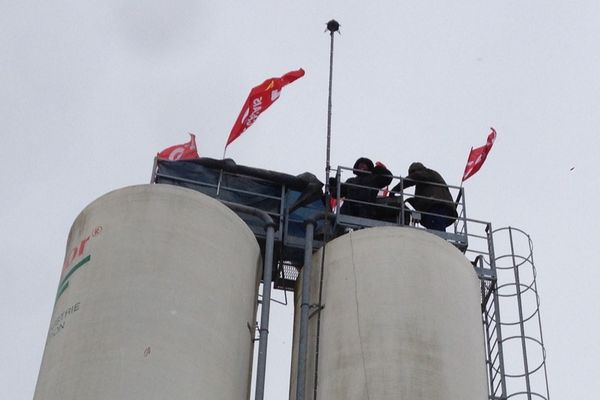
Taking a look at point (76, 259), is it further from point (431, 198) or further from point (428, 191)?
point (428, 191)

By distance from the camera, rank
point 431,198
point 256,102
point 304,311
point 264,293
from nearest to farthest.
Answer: point 304,311 < point 264,293 < point 431,198 < point 256,102

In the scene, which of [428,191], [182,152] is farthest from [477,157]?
[182,152]

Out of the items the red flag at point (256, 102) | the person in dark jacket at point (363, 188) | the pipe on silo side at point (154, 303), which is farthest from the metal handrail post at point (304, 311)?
the red flag at point (256, 102)

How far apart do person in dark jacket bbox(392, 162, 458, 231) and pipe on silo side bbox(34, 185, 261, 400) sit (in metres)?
4.40

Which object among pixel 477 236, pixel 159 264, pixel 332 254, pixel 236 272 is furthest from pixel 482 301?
pixel 159 264

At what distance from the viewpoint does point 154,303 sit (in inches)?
699

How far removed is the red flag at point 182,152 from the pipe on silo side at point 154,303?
447 cm

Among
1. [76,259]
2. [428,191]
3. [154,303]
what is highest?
[428,191]

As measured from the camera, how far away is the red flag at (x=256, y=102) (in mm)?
23516

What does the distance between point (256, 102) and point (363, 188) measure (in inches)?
127

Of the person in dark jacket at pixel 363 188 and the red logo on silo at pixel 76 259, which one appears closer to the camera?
the red logo on silo at pixel 76 259

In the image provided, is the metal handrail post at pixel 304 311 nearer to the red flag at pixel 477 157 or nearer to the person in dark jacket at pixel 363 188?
the person in dark jacket at pixel 363 188

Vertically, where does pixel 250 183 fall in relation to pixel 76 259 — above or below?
above

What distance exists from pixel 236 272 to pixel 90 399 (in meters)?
3.96
